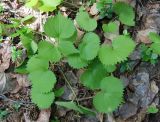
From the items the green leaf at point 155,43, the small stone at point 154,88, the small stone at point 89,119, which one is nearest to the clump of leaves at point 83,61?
the small stone at point 89,119

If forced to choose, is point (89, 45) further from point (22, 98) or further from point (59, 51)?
point (22, 98)

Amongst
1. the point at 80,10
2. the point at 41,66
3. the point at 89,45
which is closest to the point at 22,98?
the point at 41,66

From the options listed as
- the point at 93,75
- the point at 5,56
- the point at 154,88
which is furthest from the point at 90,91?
the point at 5,56

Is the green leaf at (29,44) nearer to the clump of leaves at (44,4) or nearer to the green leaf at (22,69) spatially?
the green leaf at (22,69)

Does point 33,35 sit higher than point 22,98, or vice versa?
point 33,35

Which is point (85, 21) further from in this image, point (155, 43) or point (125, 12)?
point (155, 43)

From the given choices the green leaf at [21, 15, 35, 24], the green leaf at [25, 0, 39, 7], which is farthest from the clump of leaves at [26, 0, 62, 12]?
the green leaf at [21, 15, 35, 24]

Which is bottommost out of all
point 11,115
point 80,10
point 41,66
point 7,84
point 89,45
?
point 11,115
